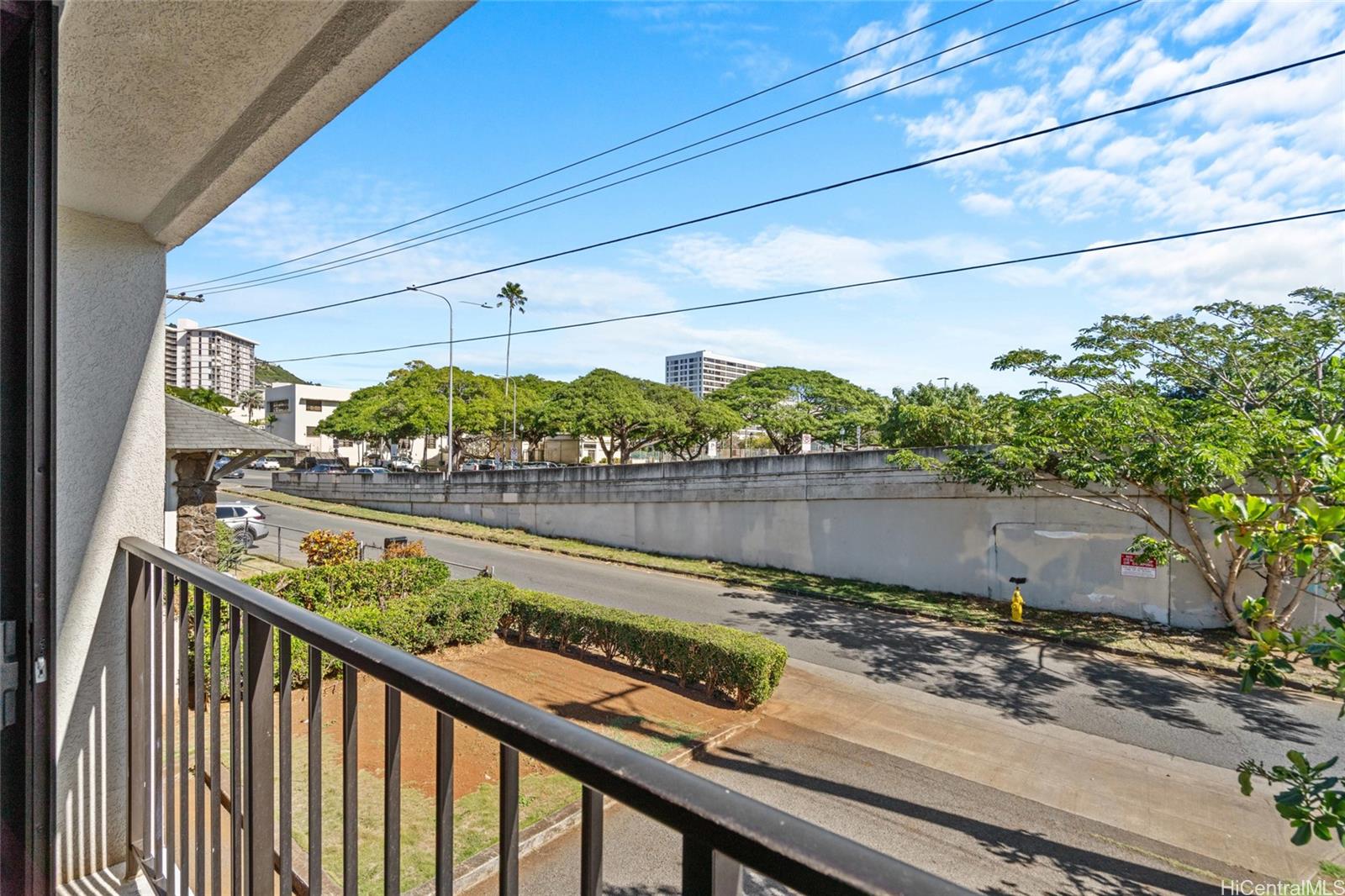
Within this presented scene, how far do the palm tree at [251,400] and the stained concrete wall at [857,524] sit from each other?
43707 mm

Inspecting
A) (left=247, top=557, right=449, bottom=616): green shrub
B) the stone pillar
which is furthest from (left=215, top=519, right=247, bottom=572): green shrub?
(left=247, top=557, right=449, bottom=616): green shrub

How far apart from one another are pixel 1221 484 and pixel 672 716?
27.7 feet

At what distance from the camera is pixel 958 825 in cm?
475

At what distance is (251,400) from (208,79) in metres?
62.8

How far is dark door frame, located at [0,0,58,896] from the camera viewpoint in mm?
1255

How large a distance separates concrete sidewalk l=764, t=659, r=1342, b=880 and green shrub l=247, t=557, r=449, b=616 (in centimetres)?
524

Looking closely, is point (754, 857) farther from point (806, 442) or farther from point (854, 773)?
point (806, 442)

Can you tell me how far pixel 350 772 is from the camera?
1.13 meters

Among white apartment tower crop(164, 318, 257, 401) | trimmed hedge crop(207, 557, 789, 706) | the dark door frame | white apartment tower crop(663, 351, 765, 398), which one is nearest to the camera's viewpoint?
the dark door frame

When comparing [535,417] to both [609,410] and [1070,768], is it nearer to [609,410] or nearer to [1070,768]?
[609,410]

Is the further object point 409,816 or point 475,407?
point 475,407

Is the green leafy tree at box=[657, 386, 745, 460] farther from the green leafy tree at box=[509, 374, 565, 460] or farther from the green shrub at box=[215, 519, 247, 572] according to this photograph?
the green shrub at box=[215, 519, 247, 572]

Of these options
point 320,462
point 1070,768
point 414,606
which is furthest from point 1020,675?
point 320,462

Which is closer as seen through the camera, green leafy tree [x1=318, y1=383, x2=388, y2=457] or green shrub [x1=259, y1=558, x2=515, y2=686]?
green shrub [x1=259, y1=558, x2=515, y2=686]
